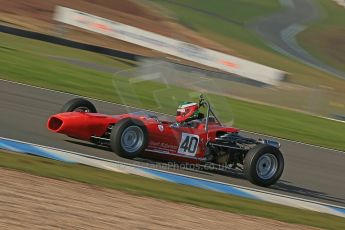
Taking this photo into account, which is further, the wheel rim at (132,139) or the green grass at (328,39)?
the green grass at (328,39)

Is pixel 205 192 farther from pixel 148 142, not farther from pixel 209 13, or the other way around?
pixel 209 13

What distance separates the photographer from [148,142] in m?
8.95

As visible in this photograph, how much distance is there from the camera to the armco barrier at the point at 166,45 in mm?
21781

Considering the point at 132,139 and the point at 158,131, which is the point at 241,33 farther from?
the point at 132,139

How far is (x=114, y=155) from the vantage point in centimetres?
902

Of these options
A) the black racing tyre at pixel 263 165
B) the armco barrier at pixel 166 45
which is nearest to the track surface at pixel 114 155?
the black racing tyre at pixel 263 165

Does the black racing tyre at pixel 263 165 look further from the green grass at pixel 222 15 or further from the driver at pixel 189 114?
the green grass at pixel 222 15

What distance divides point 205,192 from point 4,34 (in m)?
14.3

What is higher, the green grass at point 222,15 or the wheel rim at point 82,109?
the green grass at point 222,15

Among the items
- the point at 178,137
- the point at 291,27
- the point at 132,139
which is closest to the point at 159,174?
the point at 132,139

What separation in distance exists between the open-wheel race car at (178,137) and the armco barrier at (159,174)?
1.11 ft

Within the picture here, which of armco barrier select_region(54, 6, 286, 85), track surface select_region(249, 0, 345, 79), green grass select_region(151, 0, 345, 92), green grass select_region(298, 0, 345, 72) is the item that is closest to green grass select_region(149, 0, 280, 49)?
green grass select_region(151, 0, 345, 92)

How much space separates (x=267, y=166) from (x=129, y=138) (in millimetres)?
1796

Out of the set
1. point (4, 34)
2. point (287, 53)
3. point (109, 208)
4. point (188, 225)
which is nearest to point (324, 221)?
point (188, 225)
